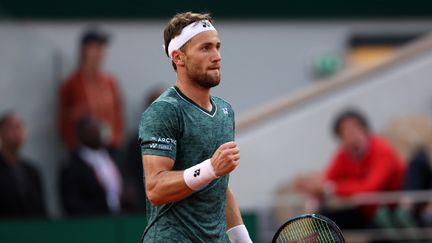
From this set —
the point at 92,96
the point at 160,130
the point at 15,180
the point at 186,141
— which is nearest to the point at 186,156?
the point at 186,141

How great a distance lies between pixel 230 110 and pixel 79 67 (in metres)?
7.89

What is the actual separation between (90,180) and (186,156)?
5676mm

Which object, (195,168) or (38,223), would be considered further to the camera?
(38,223)

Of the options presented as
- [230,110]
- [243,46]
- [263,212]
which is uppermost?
[243,46]

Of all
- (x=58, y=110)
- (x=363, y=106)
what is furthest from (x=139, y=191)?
(x=363, y=106)

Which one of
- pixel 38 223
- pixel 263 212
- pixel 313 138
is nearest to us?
pixel 38 223

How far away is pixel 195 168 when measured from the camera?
6172 millimetres

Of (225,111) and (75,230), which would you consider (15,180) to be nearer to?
(75,230)

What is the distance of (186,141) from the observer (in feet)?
21.1

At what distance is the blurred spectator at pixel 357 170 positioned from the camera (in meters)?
11.3

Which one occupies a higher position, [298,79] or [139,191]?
[298,79]

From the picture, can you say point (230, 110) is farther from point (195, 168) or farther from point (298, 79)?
point (298, 79)

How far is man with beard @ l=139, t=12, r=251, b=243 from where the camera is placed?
20.6ft

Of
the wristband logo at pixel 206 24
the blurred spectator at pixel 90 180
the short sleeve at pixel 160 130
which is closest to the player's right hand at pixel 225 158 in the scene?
the short sleeve at pixel 160 130
